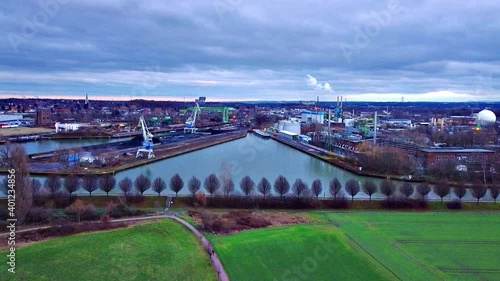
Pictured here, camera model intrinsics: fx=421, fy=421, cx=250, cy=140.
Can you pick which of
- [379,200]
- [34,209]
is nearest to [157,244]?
[34,209]

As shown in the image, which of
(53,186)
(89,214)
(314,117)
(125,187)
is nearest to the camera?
(89,214)

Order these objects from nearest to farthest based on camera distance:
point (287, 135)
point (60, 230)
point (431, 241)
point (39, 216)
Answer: point (60, 230), point (431, 241), point (39, 216), point (287, 135)

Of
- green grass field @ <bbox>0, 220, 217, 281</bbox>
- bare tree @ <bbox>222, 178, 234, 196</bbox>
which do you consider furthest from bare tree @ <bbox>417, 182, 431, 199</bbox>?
green grass field @ <bbox>0, 220, 217, 281</bbox>

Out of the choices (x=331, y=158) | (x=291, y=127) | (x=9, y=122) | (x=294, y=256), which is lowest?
(x=294, y=256)

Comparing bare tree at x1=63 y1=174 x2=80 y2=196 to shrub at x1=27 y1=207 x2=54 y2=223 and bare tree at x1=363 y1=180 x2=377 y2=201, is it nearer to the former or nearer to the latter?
shrub at x1=27 y1=207 x2=54 y2=223

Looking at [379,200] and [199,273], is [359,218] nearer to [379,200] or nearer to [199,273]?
[379,200]

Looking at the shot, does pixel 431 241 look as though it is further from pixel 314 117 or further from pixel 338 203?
pixel 314 117

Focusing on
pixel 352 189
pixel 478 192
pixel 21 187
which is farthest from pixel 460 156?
pixel 21 187
